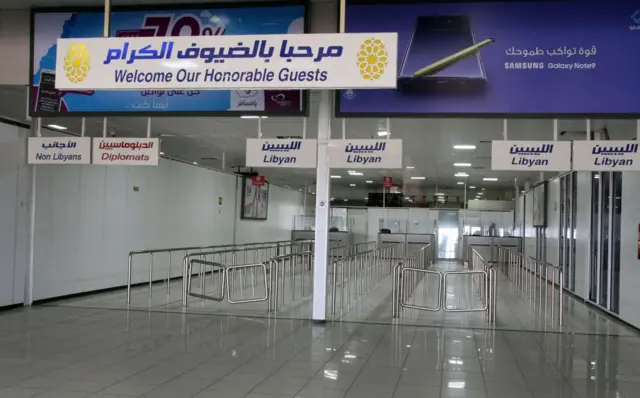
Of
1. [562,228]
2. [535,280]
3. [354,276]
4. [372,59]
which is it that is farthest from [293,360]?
[562,228]

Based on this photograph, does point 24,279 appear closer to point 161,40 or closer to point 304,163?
point 304,163

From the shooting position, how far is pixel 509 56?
6.18 metres

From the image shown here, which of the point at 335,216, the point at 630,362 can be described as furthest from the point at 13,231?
the point at 335,216

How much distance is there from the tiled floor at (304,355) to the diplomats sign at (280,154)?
202 centimetres

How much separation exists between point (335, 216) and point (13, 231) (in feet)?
49.2

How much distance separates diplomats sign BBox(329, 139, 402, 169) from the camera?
6930mm

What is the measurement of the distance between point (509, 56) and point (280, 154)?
284cm

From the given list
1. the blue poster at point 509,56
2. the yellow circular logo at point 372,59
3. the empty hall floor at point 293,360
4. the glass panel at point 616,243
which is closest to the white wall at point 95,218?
the empty hall floor at point 293,360

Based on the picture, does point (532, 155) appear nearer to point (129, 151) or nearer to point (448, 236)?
point (129, 151)

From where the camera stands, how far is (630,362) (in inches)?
232

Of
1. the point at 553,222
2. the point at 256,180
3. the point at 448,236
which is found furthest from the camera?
the point at 448,236

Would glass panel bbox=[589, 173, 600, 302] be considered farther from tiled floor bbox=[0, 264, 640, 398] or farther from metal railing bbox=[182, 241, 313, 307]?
metal railing bbox=[182, 241, 313, 307]

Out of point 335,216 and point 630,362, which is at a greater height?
point 335,216

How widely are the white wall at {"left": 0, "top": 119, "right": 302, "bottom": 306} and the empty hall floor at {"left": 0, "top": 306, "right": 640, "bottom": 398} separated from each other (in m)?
1.46
